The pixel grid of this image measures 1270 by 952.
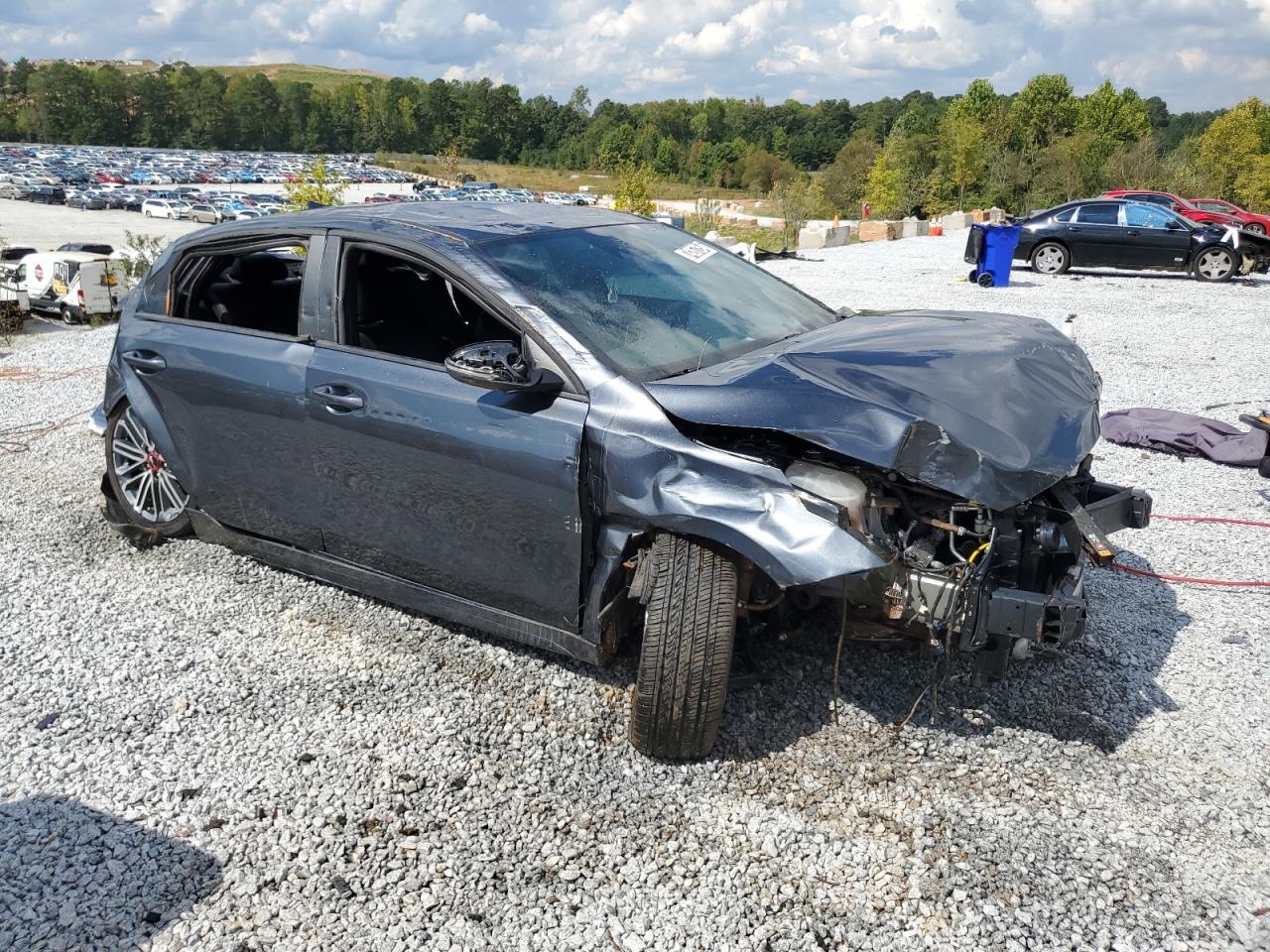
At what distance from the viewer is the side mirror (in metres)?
3.23

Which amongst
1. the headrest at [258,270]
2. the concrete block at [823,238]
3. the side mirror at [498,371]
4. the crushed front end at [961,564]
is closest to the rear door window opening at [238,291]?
the headrest at [258,270]

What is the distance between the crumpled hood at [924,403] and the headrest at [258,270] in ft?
8.71

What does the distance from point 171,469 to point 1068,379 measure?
12.9 ft

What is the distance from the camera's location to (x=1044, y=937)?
101 inches

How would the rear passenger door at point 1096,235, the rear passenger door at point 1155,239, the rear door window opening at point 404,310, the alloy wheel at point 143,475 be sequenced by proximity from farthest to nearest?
the rear passenger door at point 1096,235 → the rear passenger door at point 1155,239 → the alloy wheel at point 143,475 → the rear door window opening at point 404,310

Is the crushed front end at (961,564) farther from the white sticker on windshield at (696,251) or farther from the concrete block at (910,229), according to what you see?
the concrete block at (910,229)

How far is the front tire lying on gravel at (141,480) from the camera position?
191 inches

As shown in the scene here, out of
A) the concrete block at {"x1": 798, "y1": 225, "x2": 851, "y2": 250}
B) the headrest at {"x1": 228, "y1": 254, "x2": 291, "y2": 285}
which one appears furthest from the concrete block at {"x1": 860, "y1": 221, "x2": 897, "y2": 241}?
the headrest at {"x1": 228, "y1": 254, "x2": 291, "y2": 285}

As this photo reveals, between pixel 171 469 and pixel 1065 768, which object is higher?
pixel 171 469

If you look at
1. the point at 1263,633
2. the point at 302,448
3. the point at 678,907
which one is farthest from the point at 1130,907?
the point at 302,448

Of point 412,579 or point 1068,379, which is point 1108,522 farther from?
point 412,579

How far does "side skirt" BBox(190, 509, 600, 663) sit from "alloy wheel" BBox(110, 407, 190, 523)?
294 mm

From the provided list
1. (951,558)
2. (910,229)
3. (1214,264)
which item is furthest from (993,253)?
(951,558)

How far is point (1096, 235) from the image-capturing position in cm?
1839
